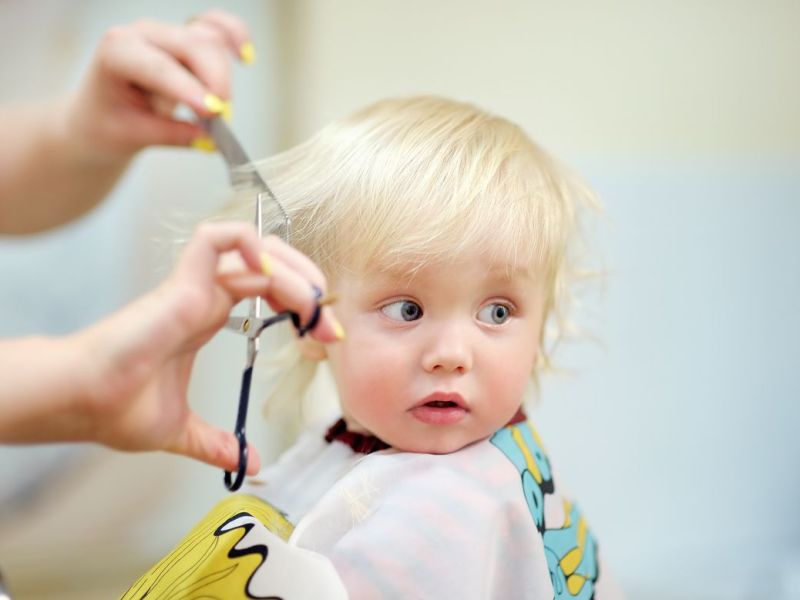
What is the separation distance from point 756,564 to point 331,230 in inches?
36.2

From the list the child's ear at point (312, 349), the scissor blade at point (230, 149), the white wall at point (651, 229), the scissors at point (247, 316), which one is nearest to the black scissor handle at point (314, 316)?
the scissors at point (247, 316)

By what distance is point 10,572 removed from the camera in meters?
1.34

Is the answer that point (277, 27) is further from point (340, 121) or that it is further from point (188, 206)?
point (340, 121)

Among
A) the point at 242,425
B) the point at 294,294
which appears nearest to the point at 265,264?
the point at 294,294

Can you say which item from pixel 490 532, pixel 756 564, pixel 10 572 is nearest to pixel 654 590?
pixel 756 564

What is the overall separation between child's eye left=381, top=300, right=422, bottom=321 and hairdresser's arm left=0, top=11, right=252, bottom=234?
0.20m

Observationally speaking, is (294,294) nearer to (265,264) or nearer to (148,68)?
(265,264)

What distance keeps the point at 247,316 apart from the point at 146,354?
140 millimetres

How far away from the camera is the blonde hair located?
2.24ft

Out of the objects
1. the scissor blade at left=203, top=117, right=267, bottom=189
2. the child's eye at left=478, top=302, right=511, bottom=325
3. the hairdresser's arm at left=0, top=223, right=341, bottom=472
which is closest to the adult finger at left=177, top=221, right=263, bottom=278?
the hairdresser's arm at left=0, top=223, right=341, bottom=472

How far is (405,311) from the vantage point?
2.27 feet

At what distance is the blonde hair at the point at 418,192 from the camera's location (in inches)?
26.9

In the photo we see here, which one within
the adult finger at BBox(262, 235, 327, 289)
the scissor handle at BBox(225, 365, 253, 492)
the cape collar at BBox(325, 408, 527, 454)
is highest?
the adult finger at BBox(262, 235, 327, 289)

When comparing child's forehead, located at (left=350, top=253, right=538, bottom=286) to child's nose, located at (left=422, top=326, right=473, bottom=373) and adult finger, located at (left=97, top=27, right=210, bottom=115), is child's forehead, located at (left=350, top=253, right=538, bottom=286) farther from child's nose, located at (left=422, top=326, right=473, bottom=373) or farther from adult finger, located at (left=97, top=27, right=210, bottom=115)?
adult finger, located at (left=97, top=27, right=210, bottom=115)
